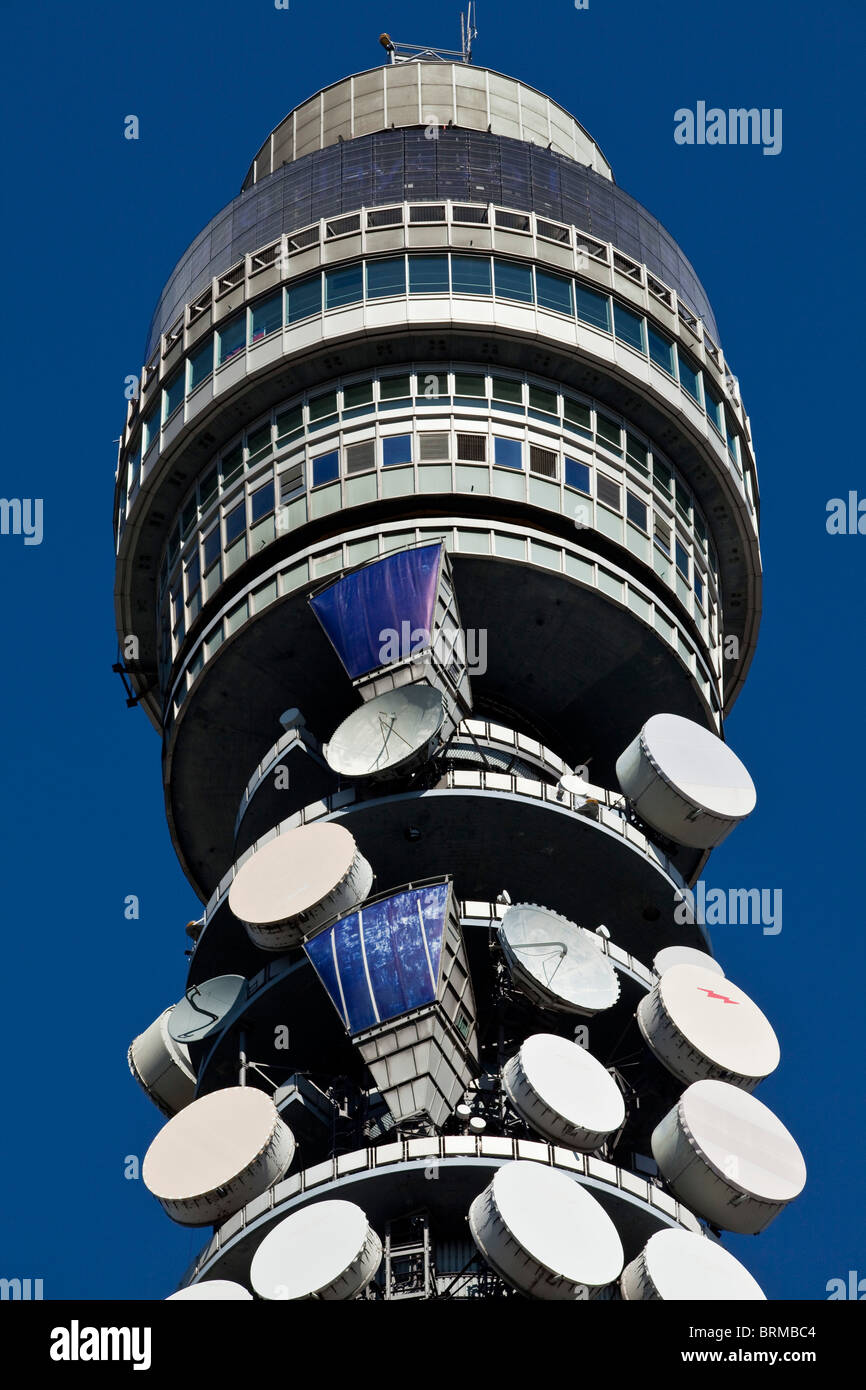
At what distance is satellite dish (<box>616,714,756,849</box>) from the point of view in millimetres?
59250

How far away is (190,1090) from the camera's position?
207ft

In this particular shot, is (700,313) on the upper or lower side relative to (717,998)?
upper

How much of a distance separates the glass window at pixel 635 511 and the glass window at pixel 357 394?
24.5 feet

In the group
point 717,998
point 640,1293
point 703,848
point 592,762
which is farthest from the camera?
point 592,762

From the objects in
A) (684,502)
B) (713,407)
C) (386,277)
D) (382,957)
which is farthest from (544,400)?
(382,957)

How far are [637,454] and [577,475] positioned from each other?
121 inches

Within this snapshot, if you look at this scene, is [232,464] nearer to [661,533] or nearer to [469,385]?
[469,385]

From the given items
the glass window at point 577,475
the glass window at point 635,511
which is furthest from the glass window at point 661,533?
the glass window at point 577,475

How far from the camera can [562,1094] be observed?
52.1 m

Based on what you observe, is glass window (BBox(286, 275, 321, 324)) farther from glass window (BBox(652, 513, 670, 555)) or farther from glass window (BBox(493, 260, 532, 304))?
glass window (BBox(652, 513, 670, 555))

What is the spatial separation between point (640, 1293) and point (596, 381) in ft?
90.1
